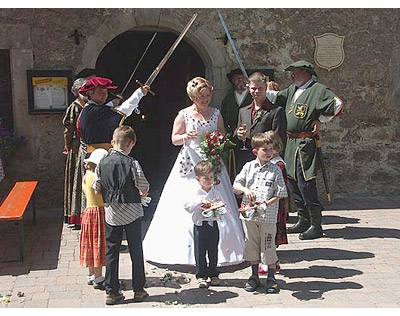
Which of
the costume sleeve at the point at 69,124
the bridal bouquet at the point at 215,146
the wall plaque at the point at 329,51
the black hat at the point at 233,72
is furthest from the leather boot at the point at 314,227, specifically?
the costume sleeve at the point at 69,124

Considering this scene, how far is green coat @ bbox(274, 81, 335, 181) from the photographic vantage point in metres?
6.17

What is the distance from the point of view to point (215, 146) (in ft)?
16.9

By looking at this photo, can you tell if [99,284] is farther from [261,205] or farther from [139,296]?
[261,205]

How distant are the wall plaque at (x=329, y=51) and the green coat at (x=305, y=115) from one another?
2070 millimetres

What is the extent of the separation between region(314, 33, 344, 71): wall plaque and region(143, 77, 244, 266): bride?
3.40 m

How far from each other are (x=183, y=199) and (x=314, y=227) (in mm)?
1755

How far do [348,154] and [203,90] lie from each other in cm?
409

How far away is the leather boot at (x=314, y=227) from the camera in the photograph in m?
6.33

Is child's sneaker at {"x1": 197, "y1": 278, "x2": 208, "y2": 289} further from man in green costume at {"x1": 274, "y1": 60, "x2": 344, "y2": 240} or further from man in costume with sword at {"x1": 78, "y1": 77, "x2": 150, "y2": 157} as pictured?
man in green costume at {"x1": 274, "y1": 60, "x2": 344, "y2": 240}

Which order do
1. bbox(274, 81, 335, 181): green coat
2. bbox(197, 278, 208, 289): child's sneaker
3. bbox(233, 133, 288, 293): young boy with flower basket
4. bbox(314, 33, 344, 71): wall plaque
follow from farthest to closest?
bbox(314, 33, 344, 71): wall plaque
bbox(274, 81, 335, 181): green coat
bbox(197, 278, 208, 289): child's sneaker
bbox(233, 133, 288, 293): young boy with flower basket

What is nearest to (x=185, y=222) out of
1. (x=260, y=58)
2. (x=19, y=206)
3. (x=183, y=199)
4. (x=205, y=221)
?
(x=183, y=199)

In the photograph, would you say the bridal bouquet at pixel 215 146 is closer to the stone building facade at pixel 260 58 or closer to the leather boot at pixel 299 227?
the leather boot at pixel 299 227

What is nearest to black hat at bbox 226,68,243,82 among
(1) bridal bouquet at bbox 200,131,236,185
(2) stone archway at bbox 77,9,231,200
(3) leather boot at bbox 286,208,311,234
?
(2) stone archway at bbox 77,9,231,200
